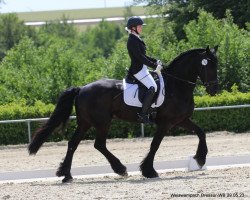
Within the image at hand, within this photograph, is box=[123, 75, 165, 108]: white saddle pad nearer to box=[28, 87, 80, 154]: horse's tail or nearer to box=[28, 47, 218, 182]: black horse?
box=[28, 47, 218, 182]: black horse

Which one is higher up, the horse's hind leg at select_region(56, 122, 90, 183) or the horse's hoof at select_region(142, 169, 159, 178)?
the horse's hind leg at select_region(56, 122, 90, 183)

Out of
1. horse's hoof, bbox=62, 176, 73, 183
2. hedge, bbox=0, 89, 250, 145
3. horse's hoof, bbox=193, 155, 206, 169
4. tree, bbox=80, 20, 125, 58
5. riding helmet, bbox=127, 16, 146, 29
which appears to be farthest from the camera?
tree, bbox=80, 20, 125, 58

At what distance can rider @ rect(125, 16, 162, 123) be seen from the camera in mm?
12742

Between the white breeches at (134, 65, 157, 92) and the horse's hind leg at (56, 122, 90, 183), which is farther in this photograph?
the white breeches at (134, 65, 157, 92)

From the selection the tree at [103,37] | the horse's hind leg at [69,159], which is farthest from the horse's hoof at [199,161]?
the tree at [103,37]

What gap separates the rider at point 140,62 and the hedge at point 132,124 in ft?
28.8

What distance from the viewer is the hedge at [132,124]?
71.5 ft

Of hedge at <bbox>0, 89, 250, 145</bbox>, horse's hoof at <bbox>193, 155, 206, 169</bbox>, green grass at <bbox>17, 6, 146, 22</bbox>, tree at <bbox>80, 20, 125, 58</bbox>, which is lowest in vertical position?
tree at <bbox>80, 20, 125, 58</bbox>

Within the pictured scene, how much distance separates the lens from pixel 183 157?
1606cm

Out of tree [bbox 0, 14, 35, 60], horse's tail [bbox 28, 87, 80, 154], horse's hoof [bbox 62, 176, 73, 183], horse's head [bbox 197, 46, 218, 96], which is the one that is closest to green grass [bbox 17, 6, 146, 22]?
tree [bbox 0, 14, 35, 60]

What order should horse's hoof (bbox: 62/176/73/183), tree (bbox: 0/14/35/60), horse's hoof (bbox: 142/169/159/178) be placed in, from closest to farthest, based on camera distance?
horse's hoof (bbox: 142/169/159/178), horse's hoof (bbox: 62/176/73/183), tree (bbox: 0/14/35/60)

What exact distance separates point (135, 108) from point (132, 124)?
28.5 feet

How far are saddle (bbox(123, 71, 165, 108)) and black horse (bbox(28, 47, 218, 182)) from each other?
10 cm

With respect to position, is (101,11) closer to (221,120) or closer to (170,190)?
(221,120)
